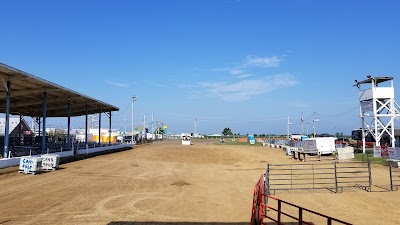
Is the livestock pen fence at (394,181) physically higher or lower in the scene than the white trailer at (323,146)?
lower

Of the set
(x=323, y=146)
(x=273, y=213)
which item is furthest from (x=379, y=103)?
(x=273, y=213)

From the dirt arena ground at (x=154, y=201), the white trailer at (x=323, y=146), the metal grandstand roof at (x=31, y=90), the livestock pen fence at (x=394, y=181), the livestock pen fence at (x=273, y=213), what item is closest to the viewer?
the livestock pen fence at (x=273, y=213)

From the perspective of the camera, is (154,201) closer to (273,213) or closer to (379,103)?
(273,213)

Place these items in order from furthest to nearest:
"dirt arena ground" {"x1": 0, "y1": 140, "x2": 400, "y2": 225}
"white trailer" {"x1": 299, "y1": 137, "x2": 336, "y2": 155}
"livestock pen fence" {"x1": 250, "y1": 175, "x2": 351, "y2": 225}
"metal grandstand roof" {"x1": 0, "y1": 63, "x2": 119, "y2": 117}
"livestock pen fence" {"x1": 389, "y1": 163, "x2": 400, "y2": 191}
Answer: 1. "white trailer" {"x1": 299, "y1": 137, "x2": 336, "y2": 155}
2. "metal grandstand roof" {"x1": 0, "y1": 63, "x2": 119, "y2": 117}
3. "livestock pen fence" {"x1": 389, "y1": 163, "x2": 400, "y2": 191}
4. "dirt arena ground" {"x1": 0, "y1": 140, "x2": 400, "y2": 225}
5. "livestock pen fence" {"x1": 250, "y1": 175, "x2": 351, "y2": 225}

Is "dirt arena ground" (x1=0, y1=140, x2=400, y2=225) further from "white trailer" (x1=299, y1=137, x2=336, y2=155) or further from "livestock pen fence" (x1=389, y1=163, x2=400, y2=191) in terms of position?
Result: "white trailer" (x1=299, y1=137, x2=336, y2=155)

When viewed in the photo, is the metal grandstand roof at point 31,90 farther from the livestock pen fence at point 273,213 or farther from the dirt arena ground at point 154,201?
the livestock pen fence at point 273,213

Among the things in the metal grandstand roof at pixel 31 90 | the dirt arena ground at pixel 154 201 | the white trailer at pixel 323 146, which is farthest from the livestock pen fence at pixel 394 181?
the metal grandstand roof at pixel 31 90

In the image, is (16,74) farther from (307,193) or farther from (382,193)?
(382,193)

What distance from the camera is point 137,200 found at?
16.7 metres

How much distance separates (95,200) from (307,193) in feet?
36.1

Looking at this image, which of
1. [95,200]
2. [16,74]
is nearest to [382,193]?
[95,200]

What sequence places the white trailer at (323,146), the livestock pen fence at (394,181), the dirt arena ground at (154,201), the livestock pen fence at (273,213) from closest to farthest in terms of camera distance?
the livestock pen fence at (273,213) < the dirt arena ground at (154,201) < the livestock pen fence at (394,181) < the white trailer at (323,146)

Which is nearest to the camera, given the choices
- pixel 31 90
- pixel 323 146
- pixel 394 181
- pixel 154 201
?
pixel 154 201

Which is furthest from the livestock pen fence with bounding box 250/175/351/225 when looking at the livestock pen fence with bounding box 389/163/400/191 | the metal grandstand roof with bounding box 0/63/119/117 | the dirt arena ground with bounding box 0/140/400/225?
the metal grandstand roof with bounding box 0/63/119/117
